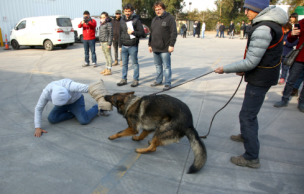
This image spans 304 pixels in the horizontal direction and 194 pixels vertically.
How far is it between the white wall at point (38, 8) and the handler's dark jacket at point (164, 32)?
15.9m

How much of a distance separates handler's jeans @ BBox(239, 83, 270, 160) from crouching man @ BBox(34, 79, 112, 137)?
2020 mm

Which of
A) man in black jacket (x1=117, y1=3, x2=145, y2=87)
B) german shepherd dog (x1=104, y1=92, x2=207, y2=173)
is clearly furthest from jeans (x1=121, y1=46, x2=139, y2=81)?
german shepherd dog (x1=104, y1=92, x2=207, y2=173)

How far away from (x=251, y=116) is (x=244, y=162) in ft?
2.07

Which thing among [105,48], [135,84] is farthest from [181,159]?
[105,48]

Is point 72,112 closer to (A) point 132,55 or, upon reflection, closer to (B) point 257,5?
(A) point 132,55

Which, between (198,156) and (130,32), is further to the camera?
(130,32)

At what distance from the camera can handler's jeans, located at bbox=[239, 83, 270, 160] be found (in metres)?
2.62

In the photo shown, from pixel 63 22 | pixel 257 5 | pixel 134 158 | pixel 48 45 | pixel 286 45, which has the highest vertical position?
pixel 63 22

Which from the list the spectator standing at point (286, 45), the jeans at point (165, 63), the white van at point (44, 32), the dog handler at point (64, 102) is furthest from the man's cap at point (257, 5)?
the white van at point (44, 32)

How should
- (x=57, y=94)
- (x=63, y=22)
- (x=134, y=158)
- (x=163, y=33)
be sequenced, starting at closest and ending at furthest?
(x=134, y=158)
(x=57, y=94)
(x=163, y=33)
(x=63, y=22)

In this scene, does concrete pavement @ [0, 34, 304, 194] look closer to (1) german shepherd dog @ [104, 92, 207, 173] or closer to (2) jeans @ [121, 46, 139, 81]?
(1) german shepherd dog @ [104, 92, 207, 173]

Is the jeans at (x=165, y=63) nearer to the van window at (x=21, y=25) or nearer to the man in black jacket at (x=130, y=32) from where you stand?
the man in black jacket at (x=130, y=32)

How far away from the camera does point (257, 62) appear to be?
246cm

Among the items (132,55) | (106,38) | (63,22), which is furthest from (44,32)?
(132,55)
